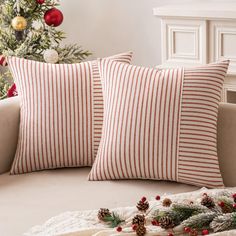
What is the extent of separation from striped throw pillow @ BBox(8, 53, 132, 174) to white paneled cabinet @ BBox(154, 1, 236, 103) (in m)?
0.81

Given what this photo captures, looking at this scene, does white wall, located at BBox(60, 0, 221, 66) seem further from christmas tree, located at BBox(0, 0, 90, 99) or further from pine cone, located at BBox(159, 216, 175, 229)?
pine cone, located at BBox(159, 216, 175, 229)

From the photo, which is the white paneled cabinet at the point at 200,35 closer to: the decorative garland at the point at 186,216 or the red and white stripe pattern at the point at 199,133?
the red and white stripe pattern at the point at 199,133

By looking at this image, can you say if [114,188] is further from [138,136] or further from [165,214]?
[165,214]

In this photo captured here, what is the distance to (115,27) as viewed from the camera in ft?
13.0

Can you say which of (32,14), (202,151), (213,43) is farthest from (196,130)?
(32,14)

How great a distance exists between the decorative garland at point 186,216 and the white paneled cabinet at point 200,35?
3.83ft

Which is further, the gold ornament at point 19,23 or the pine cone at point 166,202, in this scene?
the gold ornament at point 19,23

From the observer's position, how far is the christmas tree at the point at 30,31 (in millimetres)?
3596

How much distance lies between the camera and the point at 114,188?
229 cm

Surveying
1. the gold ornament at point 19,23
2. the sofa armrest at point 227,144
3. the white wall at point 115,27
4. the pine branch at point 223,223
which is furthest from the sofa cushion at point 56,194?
the white wall at point 115,27

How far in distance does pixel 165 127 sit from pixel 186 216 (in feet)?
1.36

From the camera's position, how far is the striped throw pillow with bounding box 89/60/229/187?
2.24 m

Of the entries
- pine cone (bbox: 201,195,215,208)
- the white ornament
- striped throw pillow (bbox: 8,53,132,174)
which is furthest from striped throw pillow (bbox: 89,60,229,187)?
the white ornament

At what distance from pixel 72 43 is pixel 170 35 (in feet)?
3.46
